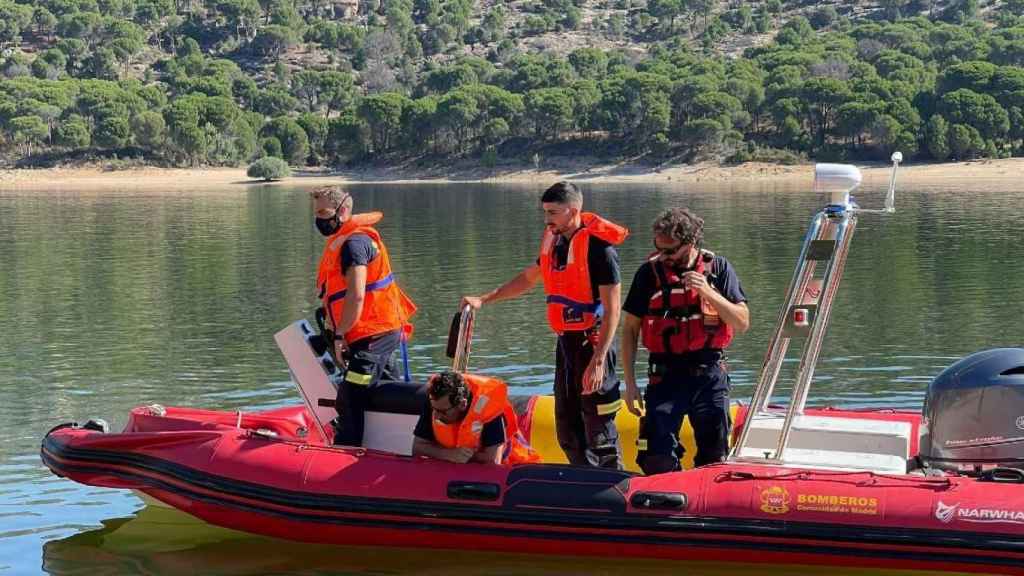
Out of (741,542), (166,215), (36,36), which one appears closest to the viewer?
(741,542)

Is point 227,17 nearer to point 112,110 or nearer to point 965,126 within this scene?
point 112,110

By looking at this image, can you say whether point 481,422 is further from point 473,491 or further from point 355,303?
point 355,303

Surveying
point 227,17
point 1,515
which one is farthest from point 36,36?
point 1,515

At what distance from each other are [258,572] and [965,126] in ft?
180

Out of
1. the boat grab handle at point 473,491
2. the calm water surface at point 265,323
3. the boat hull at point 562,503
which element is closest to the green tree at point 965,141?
the calm water surface at point 265,323

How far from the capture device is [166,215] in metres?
40.2

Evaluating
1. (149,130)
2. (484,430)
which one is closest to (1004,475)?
(484,430)

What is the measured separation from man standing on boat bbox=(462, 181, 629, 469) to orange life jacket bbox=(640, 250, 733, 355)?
0.23m

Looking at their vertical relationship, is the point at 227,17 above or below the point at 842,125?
above

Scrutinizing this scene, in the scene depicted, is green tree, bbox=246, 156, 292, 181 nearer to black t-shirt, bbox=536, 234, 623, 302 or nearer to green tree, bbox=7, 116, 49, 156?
green tree, bbox=7, 116, 49, 156

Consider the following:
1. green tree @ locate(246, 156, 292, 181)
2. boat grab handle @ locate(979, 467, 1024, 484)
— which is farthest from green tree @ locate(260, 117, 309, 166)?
boat grab handle @ locate(979, 467, 1024, 484)

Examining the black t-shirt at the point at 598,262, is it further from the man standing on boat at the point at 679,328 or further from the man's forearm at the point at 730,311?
the man's forearm at the point at 730,311

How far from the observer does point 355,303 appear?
24.6 feet

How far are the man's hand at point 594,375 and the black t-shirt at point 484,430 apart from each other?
1.75 feet
